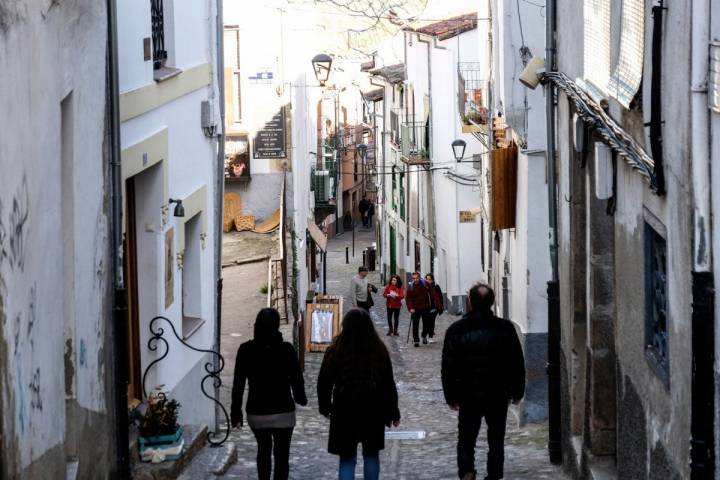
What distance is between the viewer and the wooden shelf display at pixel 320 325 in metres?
23.8

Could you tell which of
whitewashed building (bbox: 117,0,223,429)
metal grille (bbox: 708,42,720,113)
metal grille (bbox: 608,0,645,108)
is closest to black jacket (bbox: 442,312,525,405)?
metal grille (bbox: 608,0,645,108)

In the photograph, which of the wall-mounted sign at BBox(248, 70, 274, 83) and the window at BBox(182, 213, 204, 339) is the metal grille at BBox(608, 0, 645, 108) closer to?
the window at BBox(182, 213, 204, 339)

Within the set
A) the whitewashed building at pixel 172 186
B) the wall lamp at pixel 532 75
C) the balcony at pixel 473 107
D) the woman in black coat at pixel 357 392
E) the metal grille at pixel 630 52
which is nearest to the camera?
the metal grille at pixel 630 52

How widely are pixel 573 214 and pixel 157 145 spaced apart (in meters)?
3.54

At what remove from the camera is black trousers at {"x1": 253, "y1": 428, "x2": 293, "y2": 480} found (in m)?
9.17

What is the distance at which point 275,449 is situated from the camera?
30.3 ft

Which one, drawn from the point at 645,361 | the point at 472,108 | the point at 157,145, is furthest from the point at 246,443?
the point at 472,108

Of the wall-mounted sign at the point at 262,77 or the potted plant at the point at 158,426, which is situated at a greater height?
the wall-mounted sign at the point at 262,77

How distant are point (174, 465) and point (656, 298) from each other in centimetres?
415

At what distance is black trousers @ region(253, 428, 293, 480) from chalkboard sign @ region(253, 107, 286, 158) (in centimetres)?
1424

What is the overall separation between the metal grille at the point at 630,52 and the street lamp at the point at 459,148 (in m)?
19.8

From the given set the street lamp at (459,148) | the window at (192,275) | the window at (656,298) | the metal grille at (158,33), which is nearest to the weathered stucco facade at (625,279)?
the window at (656,298)

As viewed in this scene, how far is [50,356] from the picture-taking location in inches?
266

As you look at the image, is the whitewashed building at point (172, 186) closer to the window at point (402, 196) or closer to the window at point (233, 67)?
the window at point (233, 67)
